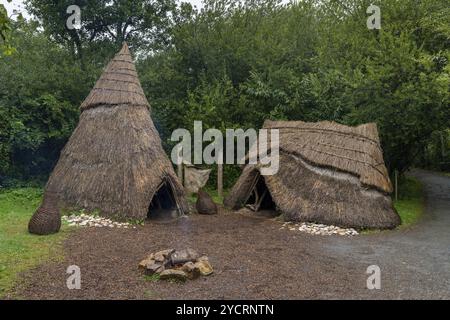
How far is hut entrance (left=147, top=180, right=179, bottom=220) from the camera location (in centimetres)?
1521

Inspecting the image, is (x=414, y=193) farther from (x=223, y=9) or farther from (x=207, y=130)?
(x=223, y=9)

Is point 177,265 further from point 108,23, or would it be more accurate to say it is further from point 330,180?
point 108,23

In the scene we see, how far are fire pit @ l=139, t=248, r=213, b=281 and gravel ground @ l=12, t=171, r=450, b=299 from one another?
0.67 feet

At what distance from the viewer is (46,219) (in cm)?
1176

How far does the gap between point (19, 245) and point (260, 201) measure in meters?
8.91

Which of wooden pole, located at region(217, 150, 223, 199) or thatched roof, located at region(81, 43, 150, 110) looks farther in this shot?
wooden pole, located at region(217, 150, 223, 199)

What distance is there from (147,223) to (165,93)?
446 inches

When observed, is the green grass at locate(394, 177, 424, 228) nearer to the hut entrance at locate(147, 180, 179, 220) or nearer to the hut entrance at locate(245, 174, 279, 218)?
the hut entrance at locate(245, 174, 279, 218)

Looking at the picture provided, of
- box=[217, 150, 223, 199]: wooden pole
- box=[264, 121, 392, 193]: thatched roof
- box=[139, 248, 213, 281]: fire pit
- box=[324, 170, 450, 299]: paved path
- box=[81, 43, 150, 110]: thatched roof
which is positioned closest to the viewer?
box=[324, 170, 450, 299]: paved path

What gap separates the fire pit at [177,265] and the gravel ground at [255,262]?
20cm

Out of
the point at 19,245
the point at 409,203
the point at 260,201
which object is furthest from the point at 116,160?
the point at 409,203

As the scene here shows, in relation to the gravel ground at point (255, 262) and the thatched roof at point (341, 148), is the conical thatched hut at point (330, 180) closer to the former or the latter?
the thatched roof at point (341, 148)

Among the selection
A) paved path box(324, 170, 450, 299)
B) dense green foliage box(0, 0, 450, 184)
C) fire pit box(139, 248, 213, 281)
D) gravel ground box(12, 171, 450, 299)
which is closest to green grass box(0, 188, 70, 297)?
gravel ground box(12, 171, 450, 299)

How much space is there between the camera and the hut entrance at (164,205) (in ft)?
49.9
